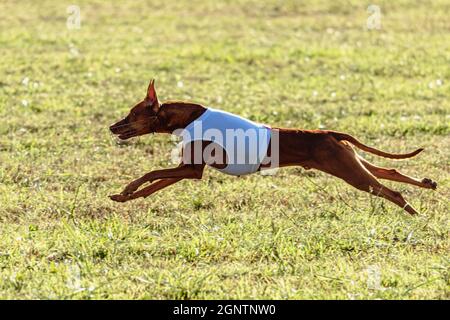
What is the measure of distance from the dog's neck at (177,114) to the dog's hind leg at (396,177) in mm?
1226

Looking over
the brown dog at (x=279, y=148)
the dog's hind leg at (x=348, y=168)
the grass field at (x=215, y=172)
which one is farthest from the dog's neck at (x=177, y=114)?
the dog's hind leg at (x=348, y=168)

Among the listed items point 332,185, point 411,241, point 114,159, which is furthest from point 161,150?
point 411,241

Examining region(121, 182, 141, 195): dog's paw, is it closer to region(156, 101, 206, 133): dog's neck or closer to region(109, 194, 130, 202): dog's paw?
region(109, 194, 130, 202): dog's paw

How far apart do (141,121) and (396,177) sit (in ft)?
6.09

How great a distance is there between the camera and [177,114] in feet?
23.9

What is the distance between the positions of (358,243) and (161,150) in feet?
11.9

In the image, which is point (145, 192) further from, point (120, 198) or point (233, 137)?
point (233, 137)

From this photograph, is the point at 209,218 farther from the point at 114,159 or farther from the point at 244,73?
the point at 244,73

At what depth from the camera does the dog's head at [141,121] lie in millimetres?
7258

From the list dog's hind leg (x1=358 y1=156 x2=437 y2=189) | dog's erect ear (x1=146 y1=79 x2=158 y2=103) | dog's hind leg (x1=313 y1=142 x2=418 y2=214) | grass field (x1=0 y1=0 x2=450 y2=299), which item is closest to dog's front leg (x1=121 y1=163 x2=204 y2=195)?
grass field (x1=0 y1=0 x2=450 y2=299)

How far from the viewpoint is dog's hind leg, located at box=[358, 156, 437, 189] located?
24.7ft

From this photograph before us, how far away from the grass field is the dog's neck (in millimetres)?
682

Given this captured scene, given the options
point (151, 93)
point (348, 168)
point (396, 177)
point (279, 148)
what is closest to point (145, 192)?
point (151, 93)
